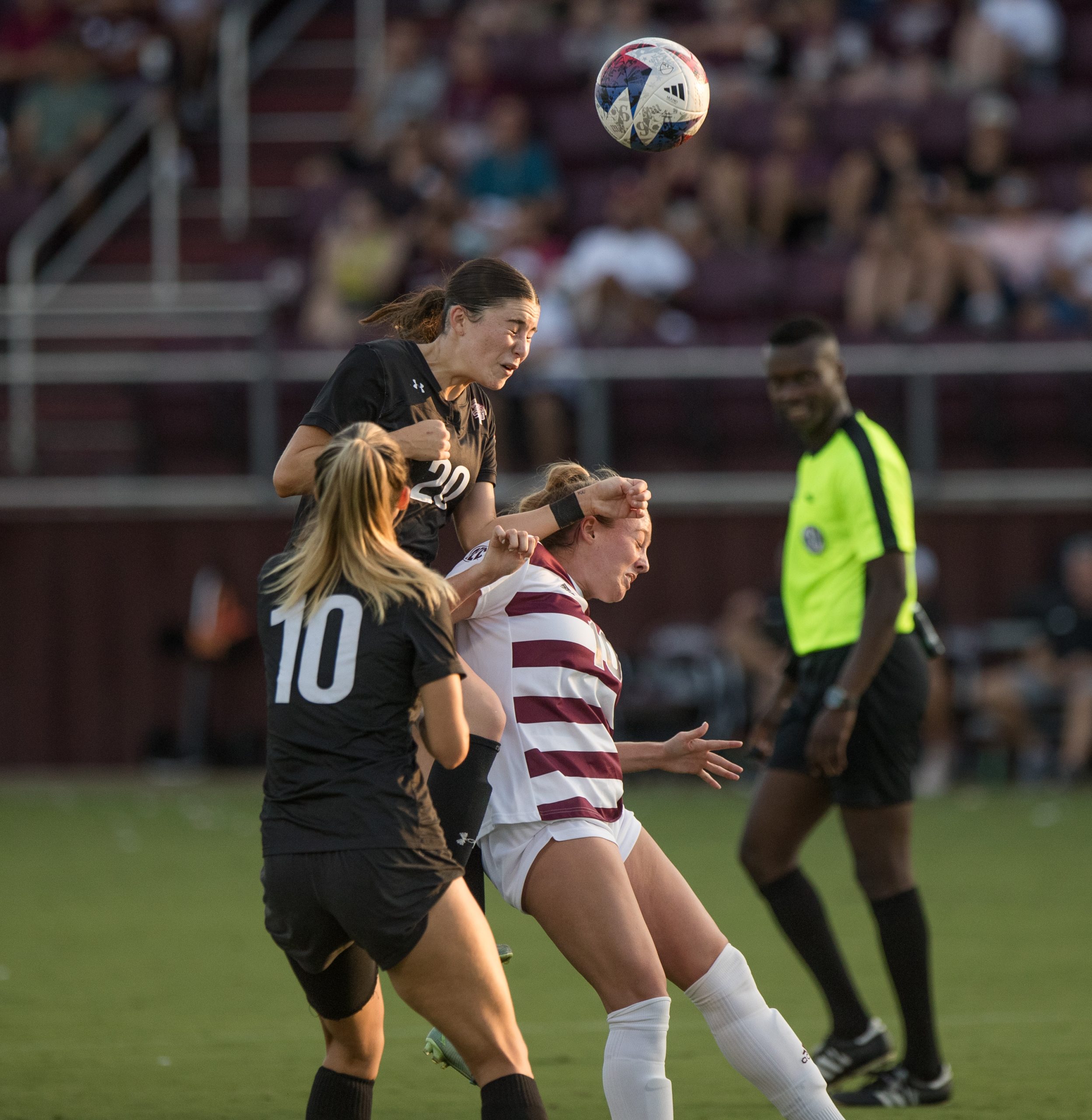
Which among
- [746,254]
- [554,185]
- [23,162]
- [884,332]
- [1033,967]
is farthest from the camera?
[23,162]

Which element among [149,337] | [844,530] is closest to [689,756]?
[844,530]

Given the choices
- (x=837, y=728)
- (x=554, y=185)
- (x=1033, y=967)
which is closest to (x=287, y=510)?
(x=554, y=185)

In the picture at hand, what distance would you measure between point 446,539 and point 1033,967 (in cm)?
780

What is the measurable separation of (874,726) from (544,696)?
5.79 ft

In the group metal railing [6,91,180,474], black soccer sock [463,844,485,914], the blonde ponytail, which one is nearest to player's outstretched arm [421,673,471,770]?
the blonde ponytail

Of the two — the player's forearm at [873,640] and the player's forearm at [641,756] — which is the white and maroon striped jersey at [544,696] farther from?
the player's forearm at [873,640]

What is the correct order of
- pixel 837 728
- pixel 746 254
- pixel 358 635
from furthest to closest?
pixel 746 254 < pixel 837 728 < pixel 358 635

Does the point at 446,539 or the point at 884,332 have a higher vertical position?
the point at 884,332

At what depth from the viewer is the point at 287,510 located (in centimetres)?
1445

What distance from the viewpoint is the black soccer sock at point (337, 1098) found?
4.13m

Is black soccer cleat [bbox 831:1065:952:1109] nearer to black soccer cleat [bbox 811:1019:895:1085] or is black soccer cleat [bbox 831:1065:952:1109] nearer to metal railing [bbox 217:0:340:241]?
black soccer cleat [bbox 811:1019:895:1085]

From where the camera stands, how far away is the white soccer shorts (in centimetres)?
412

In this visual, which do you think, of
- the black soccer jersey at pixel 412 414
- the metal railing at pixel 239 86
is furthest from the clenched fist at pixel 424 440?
the metal railing at pixel 239 86

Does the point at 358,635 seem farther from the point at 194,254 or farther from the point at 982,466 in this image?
the point at 194,254
